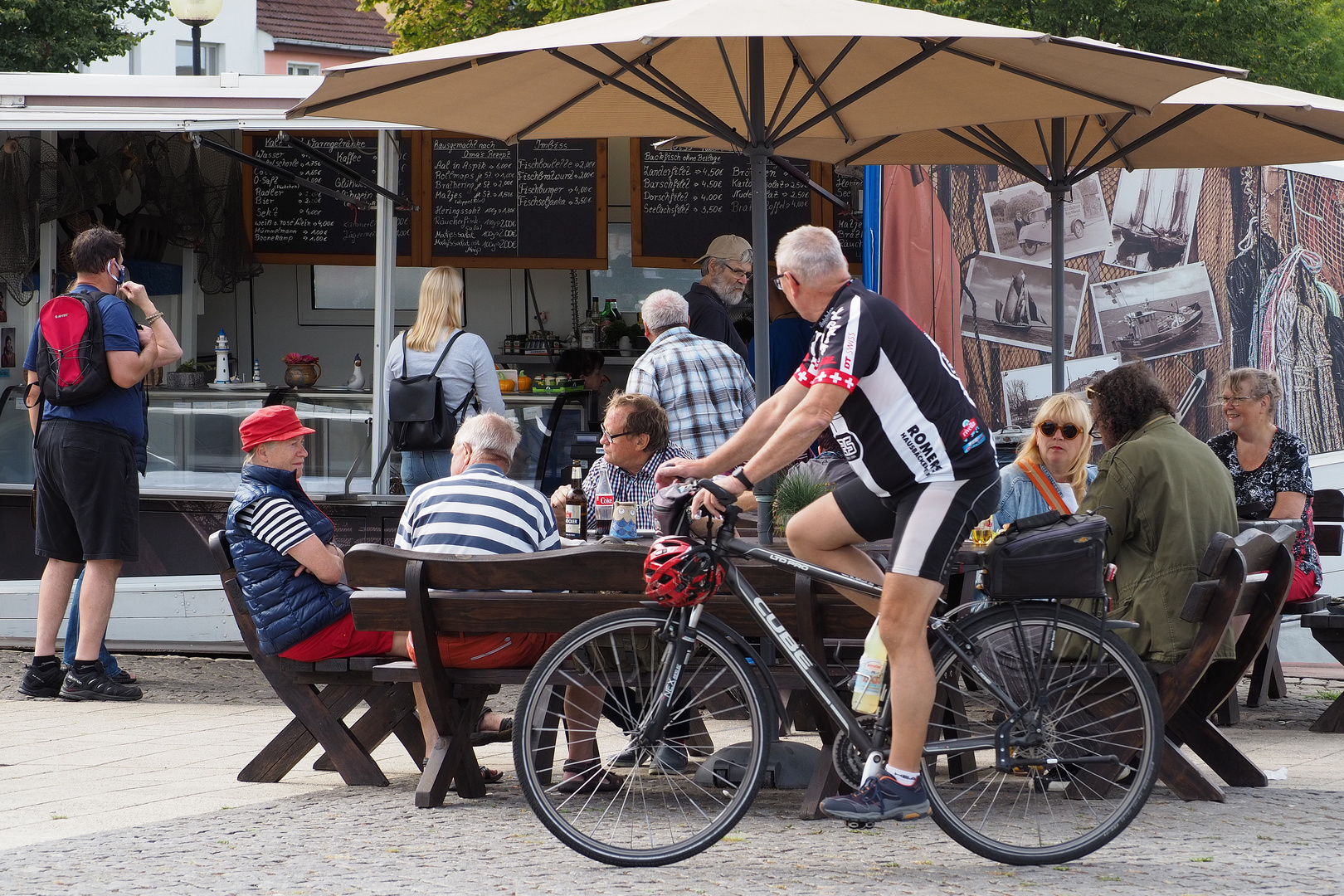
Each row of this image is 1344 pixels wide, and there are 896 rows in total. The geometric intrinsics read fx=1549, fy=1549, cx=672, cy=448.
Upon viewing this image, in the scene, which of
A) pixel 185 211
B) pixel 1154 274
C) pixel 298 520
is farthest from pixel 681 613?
pixel 185 211

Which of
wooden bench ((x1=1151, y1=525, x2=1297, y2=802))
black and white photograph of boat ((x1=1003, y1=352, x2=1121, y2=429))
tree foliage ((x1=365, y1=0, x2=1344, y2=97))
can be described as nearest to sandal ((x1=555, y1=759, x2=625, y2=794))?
wooden bench ((x1=1151, y1=525, x2=1297, y2=802))

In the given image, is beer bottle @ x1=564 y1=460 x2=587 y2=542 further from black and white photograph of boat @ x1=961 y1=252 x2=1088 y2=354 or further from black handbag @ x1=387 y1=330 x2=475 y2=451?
black and white photograph of boat @ x1=961 y1=252 x2=1088 y2=354

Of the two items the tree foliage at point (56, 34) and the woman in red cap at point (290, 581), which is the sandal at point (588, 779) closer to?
the woman in red cap at point (290, 581)

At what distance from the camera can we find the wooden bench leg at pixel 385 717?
16.8ft

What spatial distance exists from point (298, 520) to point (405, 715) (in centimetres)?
76

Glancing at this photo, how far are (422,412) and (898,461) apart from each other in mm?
3959

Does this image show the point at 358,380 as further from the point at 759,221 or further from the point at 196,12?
the point at 196,12

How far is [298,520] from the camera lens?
16.6 feet

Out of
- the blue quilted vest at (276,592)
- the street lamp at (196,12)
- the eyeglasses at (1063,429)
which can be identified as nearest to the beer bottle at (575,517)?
the blue quilted vest at (276,592)

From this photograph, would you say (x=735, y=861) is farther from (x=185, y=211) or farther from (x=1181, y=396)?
(x=185, y=211)

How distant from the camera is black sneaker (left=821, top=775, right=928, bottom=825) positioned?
3.78m

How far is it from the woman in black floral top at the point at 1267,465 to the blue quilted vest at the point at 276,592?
12.7 ft

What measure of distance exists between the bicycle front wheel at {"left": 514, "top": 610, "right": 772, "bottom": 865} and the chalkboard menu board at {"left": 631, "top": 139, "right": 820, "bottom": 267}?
7.15 metres

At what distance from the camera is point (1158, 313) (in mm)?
8078
